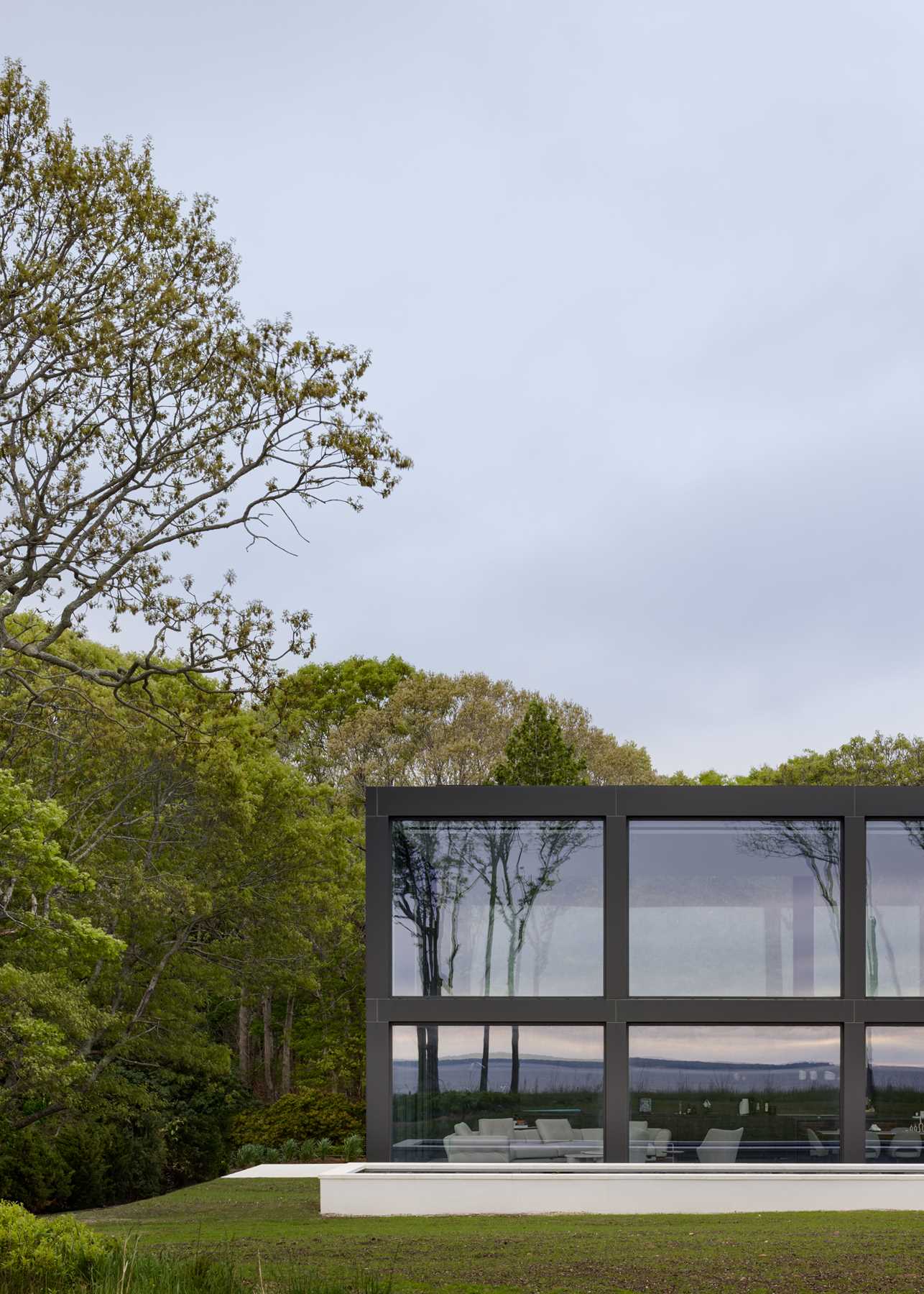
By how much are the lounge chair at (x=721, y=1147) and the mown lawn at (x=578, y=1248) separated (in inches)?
35.2

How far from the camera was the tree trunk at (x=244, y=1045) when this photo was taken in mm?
38219

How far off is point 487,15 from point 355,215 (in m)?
4.40

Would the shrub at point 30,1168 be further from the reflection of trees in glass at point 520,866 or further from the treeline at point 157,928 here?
the reflection of trees in glass at point 520,866

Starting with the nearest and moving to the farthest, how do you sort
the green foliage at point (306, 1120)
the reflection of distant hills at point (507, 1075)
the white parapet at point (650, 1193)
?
the white parapet at point (650, 1193)
the reflection of distant hills at point (507, 1075)
the green foliage at point (306, 1120)

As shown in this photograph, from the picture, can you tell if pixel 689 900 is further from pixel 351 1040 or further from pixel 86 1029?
pixel 351 1040

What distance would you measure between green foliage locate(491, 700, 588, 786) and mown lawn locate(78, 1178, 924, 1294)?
21.2 meters

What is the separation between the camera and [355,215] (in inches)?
848

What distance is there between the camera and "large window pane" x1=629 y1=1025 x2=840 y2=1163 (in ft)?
55.0

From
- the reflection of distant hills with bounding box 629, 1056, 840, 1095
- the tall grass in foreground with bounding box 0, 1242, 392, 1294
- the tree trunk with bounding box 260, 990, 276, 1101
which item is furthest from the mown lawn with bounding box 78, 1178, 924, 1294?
the tree trunk with bounding box 260, 990, 276, 1101

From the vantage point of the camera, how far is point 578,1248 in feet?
43.0

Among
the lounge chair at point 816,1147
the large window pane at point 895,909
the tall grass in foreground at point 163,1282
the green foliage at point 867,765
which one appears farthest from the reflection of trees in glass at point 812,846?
the green foliage at point 867,765

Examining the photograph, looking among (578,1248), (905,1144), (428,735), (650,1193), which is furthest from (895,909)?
(428,735)

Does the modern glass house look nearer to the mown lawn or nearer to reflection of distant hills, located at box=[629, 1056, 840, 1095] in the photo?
reflection of distant hills, located at box=[629, 1056, 840, 1095]

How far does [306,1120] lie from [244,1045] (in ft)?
42.1
